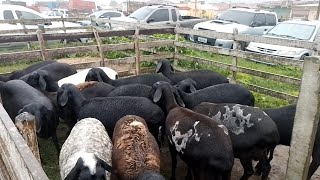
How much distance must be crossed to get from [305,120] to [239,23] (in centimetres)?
1222

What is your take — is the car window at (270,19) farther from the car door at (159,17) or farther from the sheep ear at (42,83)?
the sheep ear at (42,83)

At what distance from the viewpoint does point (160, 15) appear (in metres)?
16.4

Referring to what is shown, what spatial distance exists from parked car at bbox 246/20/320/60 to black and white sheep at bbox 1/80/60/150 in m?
8.12

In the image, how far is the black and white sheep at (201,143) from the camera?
13.1ft

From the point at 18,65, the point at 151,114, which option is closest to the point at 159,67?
the point at 151,114

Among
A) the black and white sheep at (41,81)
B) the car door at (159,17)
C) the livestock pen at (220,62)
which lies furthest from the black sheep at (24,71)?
the car door at (159,17)

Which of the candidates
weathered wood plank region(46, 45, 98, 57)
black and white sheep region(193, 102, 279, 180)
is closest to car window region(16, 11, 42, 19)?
weathered wood plank region(46, 45, 98, 57)

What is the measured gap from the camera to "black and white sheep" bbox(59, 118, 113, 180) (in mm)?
3424

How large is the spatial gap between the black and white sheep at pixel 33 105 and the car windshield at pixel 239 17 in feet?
36.5

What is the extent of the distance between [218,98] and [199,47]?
348 cm

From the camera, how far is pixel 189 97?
235 inches

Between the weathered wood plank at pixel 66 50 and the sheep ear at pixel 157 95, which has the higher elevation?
the weathered wood plank at pixel 66 50

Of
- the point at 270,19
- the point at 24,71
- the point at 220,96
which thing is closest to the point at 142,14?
the point at 270,19

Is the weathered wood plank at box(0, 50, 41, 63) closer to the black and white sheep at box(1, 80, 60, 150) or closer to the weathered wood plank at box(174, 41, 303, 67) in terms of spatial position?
the black and white sheep at box(1, 80, 60, 150)
